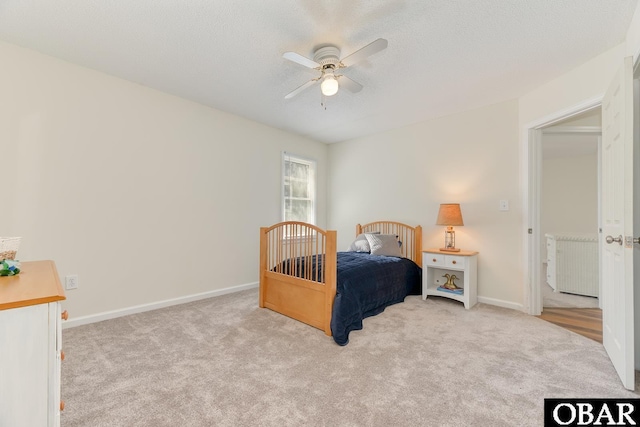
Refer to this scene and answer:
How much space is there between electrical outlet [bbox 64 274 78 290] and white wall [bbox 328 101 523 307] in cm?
360

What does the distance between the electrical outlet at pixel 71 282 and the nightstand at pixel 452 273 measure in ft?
11.9

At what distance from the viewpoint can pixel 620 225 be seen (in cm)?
183

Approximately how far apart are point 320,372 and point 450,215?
7.87 feet

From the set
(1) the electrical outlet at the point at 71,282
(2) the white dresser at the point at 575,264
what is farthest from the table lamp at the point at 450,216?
(1) the electrical outlet at the point at 71,282

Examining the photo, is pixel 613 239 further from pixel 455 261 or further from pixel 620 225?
pixel 455 261

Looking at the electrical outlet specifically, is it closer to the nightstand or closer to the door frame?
the nightstand

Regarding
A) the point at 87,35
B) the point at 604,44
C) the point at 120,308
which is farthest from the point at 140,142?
the point at 604,44

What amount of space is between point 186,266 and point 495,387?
3.14 m

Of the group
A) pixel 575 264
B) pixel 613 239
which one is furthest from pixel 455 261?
pixel 575 264

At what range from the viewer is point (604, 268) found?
225 centimetres

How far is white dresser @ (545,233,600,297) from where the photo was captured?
3736 mm

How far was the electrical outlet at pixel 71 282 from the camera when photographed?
259cm

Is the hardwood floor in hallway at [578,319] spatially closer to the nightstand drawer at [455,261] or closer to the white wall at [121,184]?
the nightstand drawer at [455,261]

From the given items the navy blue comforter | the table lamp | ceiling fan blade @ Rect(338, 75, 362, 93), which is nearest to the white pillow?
the navy blue comforter
